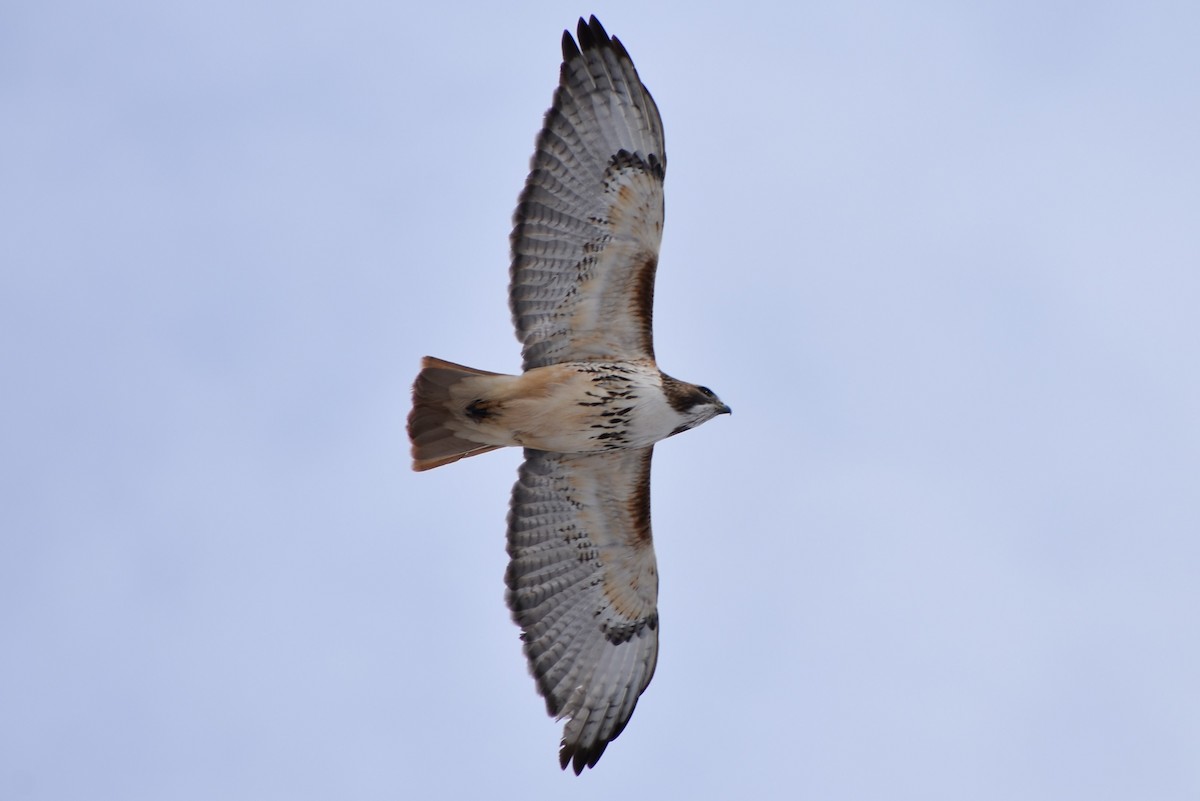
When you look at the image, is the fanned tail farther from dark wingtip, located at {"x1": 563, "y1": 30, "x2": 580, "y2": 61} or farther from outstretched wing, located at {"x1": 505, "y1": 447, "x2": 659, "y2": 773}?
dark wingtip, located at {"x1": 563, "y1": 30, "x2": 580, "y2": 61}

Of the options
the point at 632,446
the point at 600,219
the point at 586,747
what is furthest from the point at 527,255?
the point at 586,747

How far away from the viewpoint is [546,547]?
13297 mm

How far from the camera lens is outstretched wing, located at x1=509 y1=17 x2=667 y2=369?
40.2 feet

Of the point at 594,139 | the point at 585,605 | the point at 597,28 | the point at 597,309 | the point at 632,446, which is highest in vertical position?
the point at 597,28

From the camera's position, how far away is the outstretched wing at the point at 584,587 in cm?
1316

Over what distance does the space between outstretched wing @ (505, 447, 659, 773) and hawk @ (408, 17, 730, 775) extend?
0.01m

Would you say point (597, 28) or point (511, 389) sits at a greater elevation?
point (597, 28)

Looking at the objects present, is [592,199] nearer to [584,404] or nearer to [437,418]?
[584,404]

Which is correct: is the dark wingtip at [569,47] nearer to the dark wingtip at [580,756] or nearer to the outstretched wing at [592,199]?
the outstretched wing at [592,199]

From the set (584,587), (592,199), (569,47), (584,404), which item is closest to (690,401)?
(584,404)

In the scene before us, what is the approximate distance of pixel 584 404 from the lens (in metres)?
12.4

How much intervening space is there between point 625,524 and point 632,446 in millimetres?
849

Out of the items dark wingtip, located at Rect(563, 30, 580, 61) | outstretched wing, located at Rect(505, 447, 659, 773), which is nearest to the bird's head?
outstretched wing, located at Rect(505, 447, 659, 773)

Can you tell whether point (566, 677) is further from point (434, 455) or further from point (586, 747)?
point (434, 455)
